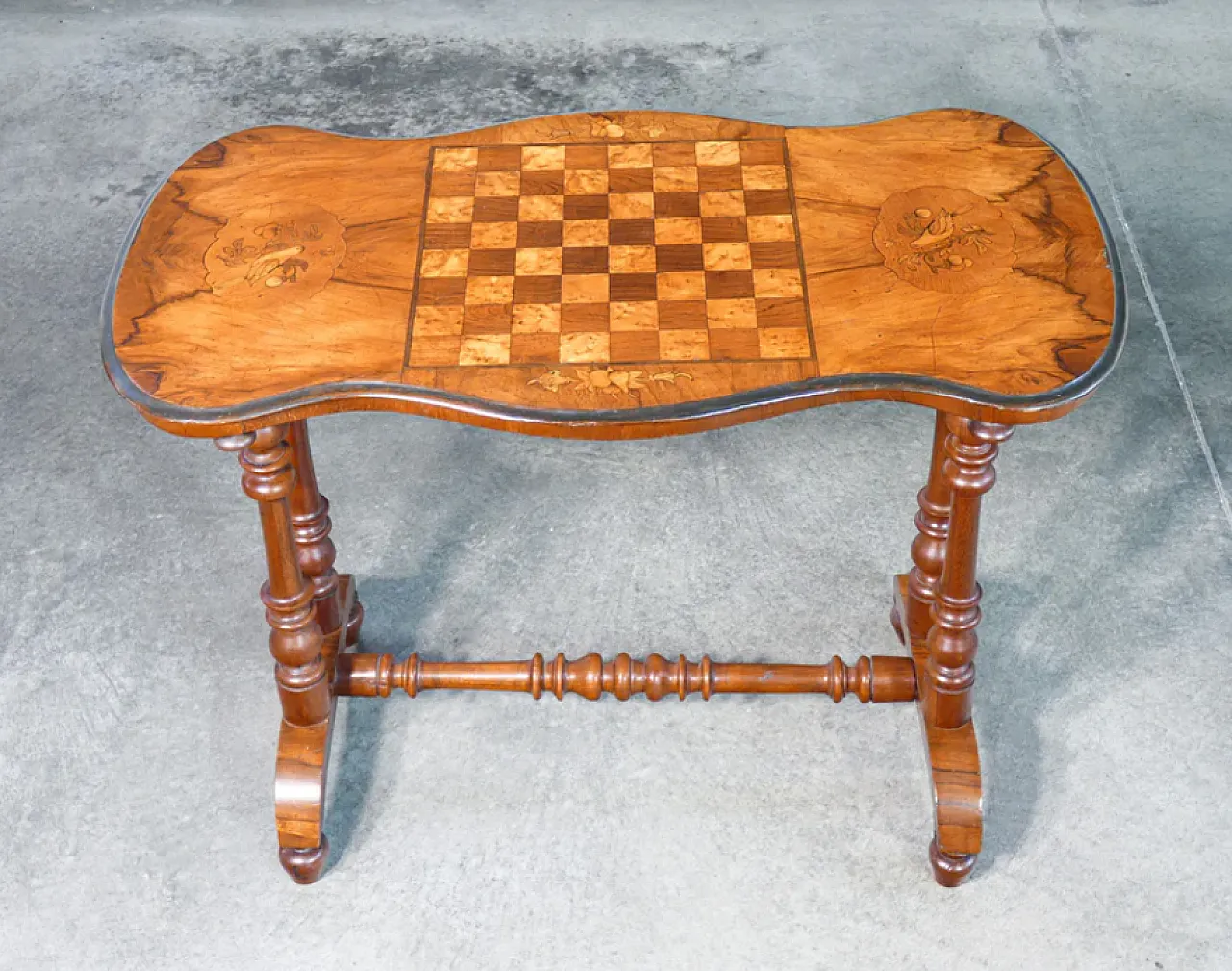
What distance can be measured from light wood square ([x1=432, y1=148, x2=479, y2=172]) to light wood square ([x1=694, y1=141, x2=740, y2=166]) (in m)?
0.36

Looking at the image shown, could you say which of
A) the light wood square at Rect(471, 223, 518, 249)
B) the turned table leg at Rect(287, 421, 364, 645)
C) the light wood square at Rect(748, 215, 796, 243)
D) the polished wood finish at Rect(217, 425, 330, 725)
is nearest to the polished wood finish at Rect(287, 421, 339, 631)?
the turned table leg at Rect(287, 421, 364, 645)

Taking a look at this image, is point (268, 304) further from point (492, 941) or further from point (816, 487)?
point (816, 487)

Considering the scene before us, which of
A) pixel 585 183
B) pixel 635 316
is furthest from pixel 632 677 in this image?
pixel 585 183

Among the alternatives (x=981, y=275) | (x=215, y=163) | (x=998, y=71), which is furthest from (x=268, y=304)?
(x=998, y=71)

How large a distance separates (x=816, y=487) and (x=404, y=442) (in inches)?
34.6

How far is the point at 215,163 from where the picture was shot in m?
2.48

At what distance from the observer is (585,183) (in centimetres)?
245

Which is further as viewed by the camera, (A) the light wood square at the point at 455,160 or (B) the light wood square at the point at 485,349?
(A) the light wood square at the point at 455,160

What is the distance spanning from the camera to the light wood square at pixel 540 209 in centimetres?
237

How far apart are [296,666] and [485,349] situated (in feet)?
2.25

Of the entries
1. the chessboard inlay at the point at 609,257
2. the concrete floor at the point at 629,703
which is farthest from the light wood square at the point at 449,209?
the concrete floor at the point at 629,703

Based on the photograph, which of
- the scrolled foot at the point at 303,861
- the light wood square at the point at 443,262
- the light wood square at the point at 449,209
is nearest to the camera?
the light wood square at the point at 443,262

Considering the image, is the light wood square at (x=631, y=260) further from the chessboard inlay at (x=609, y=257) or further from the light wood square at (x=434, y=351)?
the light wood square at (x=434, y=351)

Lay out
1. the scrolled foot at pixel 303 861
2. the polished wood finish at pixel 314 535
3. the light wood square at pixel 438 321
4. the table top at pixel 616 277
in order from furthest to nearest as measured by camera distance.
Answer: the polished wood finish at pixel 314 535
the scrolled foot at pixel 303 861
the light wood square at pixel 438 321
the table top at pixel 616 277
